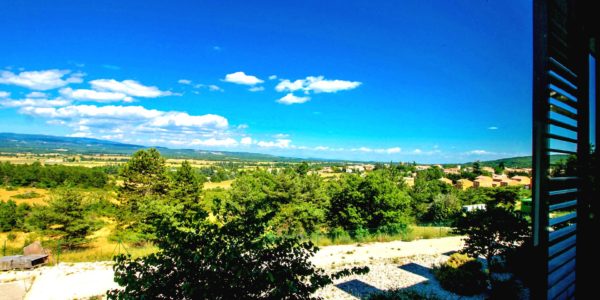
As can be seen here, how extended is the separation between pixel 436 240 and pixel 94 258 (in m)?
17.5

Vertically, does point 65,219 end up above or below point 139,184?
below

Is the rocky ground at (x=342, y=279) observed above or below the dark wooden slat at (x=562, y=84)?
below

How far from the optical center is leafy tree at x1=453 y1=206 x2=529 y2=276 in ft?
25.1

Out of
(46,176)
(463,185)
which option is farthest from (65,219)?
(463,185)

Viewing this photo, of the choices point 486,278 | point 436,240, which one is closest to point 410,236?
point 436,240

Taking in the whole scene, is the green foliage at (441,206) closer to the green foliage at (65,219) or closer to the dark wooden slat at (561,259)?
the green foliage at (65,219)

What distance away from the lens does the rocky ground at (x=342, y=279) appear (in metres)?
9.51

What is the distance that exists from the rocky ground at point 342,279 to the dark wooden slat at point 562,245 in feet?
27.5

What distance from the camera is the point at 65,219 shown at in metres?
22.6

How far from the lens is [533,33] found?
972 mm

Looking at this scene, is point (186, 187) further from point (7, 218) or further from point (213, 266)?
point (213, 266)

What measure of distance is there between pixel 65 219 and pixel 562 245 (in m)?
28.3

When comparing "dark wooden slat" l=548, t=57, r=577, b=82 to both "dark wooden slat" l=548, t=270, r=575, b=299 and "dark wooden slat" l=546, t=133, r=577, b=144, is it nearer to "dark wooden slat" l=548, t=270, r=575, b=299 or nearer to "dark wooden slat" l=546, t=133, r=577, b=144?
"dark wooden slat" l=546, t=133, r=577, b=144

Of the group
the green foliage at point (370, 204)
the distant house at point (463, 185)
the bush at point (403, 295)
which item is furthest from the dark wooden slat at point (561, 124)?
the distant house at point (463, 185)
